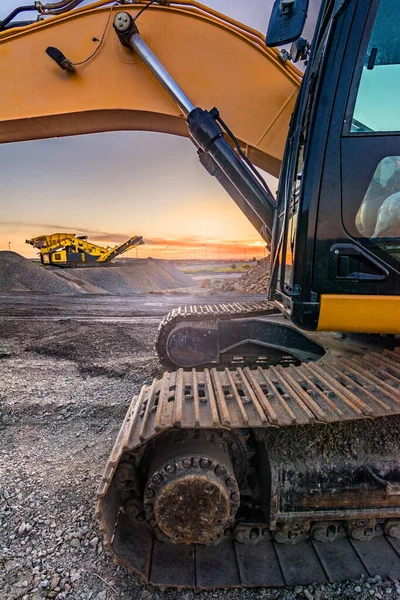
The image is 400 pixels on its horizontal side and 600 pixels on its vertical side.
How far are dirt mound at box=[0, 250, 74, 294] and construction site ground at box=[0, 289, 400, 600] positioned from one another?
10846mm

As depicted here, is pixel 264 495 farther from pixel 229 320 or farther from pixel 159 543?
pixel 229 320

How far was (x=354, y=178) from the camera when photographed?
6.84ft

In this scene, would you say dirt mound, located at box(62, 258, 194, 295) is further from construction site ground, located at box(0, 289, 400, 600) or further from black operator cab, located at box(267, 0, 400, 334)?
black operator cab, located at box(267, 0, 400, 334)

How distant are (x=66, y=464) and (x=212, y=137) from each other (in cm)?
304

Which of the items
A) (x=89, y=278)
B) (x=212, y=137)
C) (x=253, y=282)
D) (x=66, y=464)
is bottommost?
(x=89, y=278)

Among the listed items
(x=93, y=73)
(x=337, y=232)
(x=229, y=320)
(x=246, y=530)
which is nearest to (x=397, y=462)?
(x=246, y=530)

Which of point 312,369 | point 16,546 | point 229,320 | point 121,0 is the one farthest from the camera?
point 229,320

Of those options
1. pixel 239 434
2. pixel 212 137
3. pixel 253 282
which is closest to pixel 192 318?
pixel 212 137

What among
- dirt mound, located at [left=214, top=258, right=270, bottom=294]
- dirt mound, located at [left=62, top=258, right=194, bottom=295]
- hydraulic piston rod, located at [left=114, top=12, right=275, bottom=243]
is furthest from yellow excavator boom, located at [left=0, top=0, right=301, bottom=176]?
dirt mound, located at [left=62, top=258, right=194, bottom=295]

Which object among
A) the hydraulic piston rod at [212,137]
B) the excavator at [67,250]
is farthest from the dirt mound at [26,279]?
the hydraulic piston rod at [212,137]

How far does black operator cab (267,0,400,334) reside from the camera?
2.07m

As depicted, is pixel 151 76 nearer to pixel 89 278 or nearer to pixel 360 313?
pixel 360 313

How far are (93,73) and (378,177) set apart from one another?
2863 mm

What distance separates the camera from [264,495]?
216 cm
